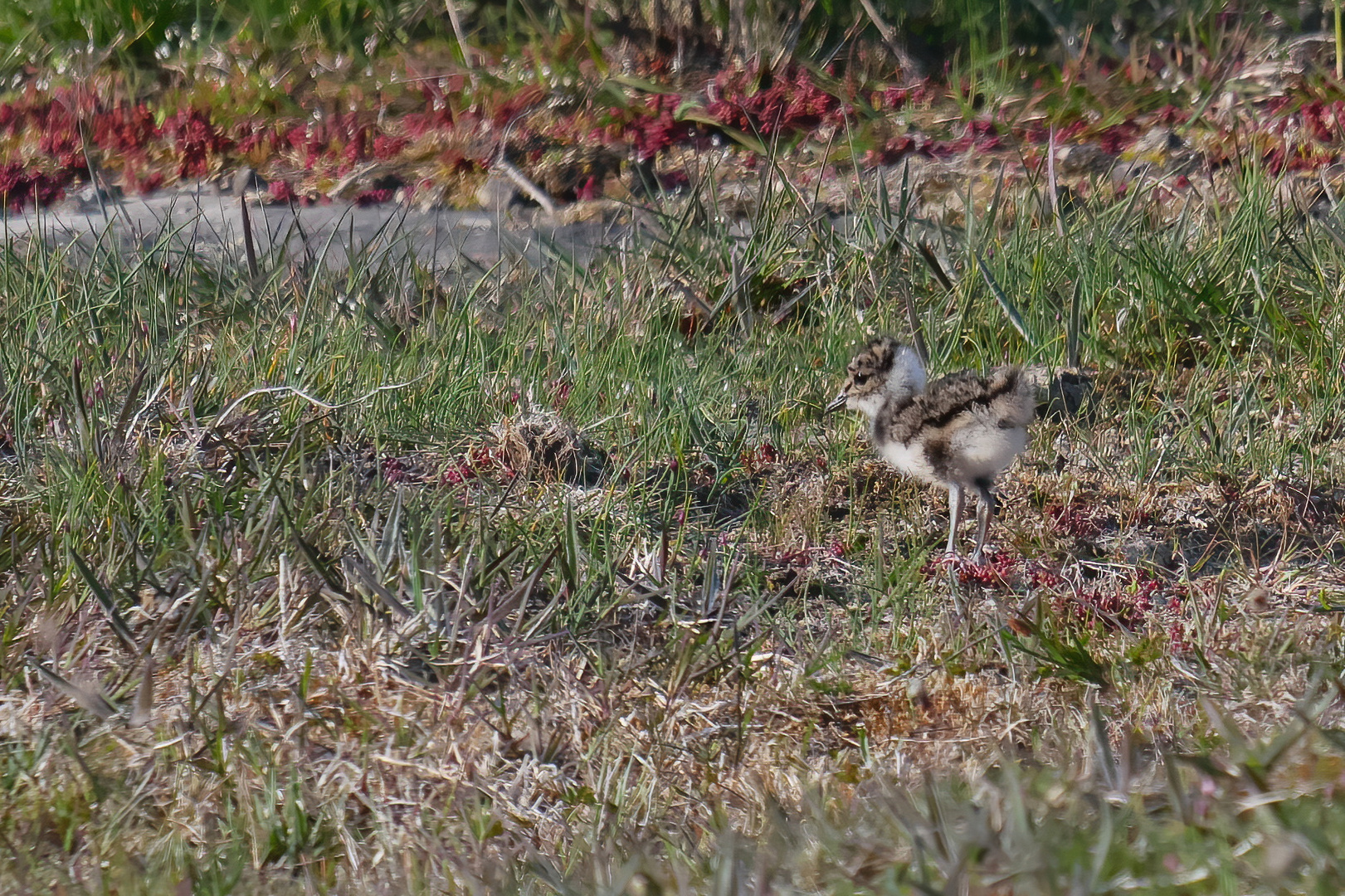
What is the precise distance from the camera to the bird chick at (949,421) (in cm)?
379

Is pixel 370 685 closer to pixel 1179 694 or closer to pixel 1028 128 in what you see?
pixel 1179 694

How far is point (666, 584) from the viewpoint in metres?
3.51

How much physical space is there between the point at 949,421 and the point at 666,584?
980 millimetres

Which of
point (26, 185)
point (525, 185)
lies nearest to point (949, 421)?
point (525, 185)

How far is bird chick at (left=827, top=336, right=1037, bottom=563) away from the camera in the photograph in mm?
3789

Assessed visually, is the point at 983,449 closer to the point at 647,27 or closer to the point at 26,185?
the point at 647,27

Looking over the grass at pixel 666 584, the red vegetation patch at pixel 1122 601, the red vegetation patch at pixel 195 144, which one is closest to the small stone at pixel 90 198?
the red vegetation patch at pixel 195 144

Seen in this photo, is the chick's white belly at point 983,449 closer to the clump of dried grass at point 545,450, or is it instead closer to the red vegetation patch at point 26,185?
the clump of dried grass at point 545,450

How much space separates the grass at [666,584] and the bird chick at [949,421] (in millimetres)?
185

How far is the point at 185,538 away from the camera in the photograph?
135 inches

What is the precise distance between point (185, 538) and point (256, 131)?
4761mm

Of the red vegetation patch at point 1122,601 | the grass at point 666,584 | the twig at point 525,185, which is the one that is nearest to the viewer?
the grass at point 666,584

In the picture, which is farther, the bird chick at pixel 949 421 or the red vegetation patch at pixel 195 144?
the red vegetation patch at pixel 195 144

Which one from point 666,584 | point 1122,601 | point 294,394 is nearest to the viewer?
point 666,584
